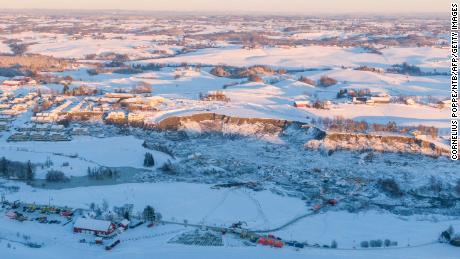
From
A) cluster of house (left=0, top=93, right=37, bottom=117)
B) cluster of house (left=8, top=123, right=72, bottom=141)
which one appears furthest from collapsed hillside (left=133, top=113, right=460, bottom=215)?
cluster of house (left=0, top=93, right=37, bottom=117)

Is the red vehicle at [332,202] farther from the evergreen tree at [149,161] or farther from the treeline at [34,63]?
the treeline at [34,63]

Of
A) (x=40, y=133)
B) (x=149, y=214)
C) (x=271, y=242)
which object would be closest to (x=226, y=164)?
(x=149, y=214)

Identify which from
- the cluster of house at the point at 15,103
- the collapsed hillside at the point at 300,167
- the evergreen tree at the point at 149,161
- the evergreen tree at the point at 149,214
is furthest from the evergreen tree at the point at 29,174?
the cluster of house at the point at 15,103

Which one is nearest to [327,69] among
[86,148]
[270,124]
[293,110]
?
[293,110]

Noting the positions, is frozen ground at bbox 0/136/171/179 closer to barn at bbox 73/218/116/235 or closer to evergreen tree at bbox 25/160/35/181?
evergreen tree at bbox 25/160/35/181

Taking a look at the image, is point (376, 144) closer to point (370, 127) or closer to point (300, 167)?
point (370, 127)
